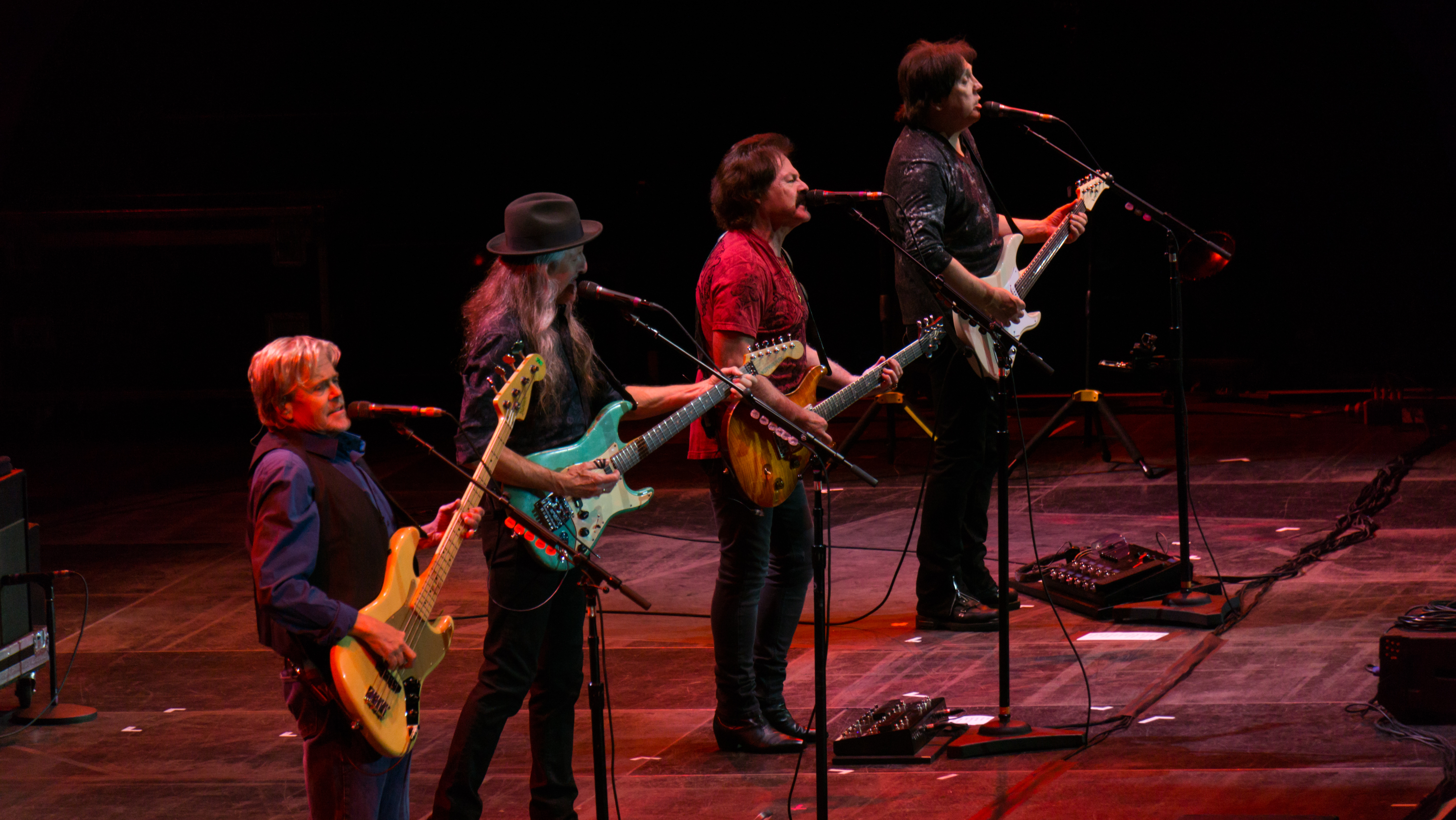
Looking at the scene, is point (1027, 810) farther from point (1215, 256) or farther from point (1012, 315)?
point (1215, 256)

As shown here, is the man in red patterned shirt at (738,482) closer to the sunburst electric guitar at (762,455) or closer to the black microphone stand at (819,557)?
the sunburst electric guitar at (762,455)

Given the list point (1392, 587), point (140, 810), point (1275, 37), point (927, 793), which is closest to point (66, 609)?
point (140, 810)

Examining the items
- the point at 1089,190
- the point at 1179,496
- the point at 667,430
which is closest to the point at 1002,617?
the point at 667,430

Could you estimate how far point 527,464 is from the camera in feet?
11.2

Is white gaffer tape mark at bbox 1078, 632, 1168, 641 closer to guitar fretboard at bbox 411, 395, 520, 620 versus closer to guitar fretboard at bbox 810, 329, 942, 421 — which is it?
guitar fretboard at bbox 810, 329, 942, 421

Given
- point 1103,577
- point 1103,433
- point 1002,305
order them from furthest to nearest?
point 1103,433 < point 1103,577 < point 1002,305

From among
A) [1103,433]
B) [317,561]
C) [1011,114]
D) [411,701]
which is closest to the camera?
[317,561]

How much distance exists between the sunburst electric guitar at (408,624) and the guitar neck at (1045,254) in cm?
248

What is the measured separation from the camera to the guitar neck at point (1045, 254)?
17.2 ft

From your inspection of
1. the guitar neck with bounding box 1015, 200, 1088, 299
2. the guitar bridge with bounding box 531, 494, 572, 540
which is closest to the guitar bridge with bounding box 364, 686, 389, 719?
the guitar bridge with bounding box 531, 494, 572, 540

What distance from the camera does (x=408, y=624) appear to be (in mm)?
3162

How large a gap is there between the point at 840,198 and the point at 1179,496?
7.85ft

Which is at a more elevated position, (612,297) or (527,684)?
(612,297)

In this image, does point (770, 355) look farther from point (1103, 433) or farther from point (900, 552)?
point (1103, 433)
